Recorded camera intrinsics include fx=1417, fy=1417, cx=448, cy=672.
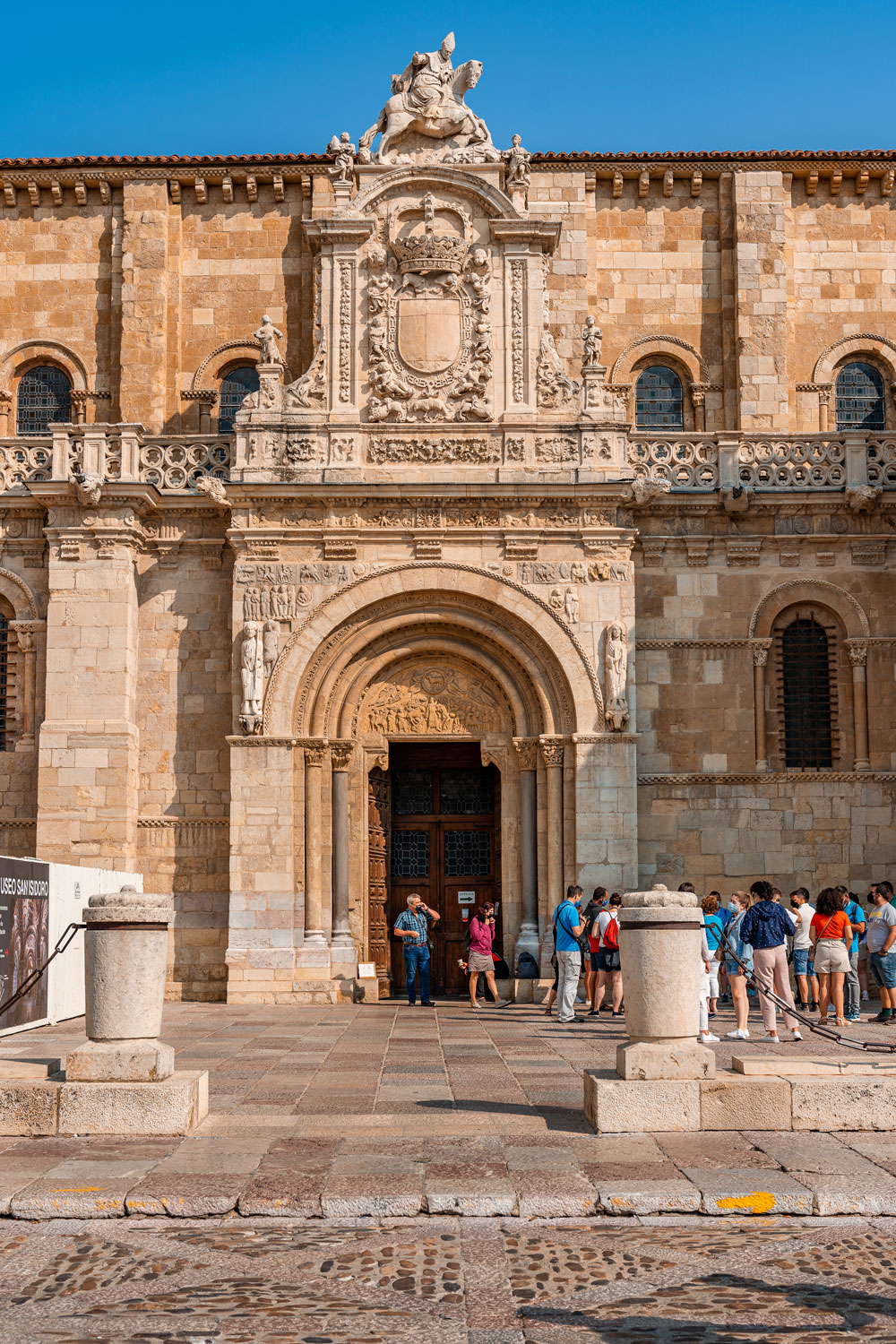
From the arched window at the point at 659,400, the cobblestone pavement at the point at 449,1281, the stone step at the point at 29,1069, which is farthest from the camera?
the arched window at the point at 659,400

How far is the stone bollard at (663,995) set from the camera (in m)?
10.7

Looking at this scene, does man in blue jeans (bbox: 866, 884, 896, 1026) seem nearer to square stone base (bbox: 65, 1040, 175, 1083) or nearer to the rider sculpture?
square stone base (bbox: 65, 1040, 175, 1083)

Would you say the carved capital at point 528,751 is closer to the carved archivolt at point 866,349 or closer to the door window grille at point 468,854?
the door window grille at point 468,854

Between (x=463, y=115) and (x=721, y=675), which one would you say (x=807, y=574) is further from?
(x=463, y=115)

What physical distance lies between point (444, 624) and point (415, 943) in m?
5.05

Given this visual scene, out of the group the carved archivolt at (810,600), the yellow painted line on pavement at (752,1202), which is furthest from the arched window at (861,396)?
the yellow painted line on pavement at (752,1202)

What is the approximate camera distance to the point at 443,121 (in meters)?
23.0

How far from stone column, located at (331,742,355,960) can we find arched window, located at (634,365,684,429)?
8856 mm

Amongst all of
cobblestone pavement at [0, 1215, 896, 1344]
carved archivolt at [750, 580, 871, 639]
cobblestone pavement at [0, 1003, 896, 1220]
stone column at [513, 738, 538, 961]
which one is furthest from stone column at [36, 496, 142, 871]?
cobblestone pavement at [0, 1215, 896, 1344]

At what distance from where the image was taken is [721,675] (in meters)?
22.9

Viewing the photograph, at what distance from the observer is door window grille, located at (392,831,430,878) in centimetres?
2350

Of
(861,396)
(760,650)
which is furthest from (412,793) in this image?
(861,396)

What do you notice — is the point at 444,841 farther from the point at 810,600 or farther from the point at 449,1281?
the point at 449,1281

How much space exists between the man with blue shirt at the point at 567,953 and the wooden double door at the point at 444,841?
16.1ft
